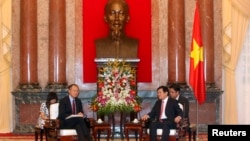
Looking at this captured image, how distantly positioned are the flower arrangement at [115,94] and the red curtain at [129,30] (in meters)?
2.35

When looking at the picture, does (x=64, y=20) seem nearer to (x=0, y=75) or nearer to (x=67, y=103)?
(x=0, y=75)

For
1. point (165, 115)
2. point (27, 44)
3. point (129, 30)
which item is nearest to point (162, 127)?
point (165, 115)

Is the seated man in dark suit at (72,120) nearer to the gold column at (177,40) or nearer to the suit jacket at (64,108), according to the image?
the suit jacket at (64,108)

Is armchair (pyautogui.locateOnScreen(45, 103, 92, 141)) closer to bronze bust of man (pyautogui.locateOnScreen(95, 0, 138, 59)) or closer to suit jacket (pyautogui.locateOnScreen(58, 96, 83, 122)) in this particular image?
suit jacket (pyautogui.locateOnScreen(58, 96, 83, 122))

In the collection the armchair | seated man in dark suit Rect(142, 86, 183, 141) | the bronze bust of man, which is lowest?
the armchair

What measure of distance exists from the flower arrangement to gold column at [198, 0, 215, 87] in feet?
8.61

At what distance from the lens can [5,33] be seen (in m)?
12.8

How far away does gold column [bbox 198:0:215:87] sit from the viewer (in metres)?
12.6

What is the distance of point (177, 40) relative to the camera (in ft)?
41.4

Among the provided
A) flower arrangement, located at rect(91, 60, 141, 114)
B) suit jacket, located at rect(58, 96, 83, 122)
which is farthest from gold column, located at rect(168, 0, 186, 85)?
suit jacket, located at rect(58, 96, 83, 122)

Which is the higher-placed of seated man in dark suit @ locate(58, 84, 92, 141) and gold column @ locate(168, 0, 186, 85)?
gold column @ locate(168, 0, 186, 85)

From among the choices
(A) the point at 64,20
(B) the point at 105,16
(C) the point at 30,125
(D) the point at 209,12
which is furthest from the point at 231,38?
(C) the point at 30,125

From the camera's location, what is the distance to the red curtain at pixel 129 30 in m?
13.0

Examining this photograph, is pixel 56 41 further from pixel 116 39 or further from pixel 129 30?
pixel 129 30
